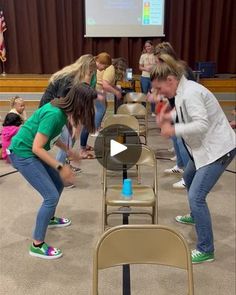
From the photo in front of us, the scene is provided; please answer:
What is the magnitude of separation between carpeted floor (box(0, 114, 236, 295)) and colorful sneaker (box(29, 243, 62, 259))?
37mm

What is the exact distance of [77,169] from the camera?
4555mm

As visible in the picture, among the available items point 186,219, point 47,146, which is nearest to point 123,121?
point 186,219

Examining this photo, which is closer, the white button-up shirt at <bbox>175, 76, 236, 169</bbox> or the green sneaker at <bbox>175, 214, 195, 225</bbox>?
the white button-up shirt at <bbox>175, 76, 236, 169</bbox>

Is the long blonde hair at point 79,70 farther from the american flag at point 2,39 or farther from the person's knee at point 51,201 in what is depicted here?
the american flag at point 2,39

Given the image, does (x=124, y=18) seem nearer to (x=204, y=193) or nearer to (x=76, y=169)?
(x=76, y=169)

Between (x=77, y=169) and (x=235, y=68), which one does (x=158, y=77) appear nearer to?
(x=77, y=169)

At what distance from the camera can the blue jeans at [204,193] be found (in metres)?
2.39

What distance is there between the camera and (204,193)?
8.11ft

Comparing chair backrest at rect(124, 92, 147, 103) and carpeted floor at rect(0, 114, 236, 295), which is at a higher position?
chair backrest at rect(124, 92, 147, 103)

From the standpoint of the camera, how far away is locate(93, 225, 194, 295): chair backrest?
1617 millimetres

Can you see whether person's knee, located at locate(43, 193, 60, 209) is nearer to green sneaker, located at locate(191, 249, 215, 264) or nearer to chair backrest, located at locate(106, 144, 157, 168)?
chair backrest, located at locate(106, 144, 157, 168)

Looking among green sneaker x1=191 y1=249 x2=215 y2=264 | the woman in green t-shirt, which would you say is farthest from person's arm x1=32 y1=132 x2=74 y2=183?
green sneaker x1=191 y1=249 x2=215 y2=264

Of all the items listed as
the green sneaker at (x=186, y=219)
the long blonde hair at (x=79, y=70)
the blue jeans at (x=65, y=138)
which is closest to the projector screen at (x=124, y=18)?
the long blonde hair at (x=79, y=70)

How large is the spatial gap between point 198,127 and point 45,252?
143cm
